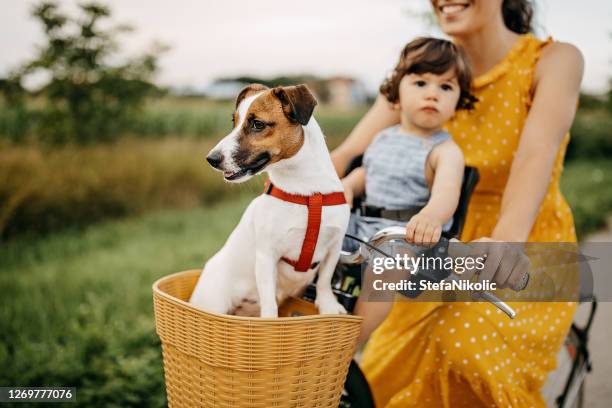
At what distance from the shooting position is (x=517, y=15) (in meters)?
2.78

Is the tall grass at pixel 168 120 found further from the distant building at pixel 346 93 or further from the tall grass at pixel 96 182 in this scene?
the distant building at pixel 346 93

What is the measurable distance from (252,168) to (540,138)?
4.04 feet

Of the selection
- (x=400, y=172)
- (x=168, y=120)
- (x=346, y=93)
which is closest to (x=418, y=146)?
(x=400, y=172)

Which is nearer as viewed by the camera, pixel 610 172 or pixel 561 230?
pixel 561 230

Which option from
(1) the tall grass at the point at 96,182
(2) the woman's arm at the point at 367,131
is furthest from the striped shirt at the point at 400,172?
(1) the tall grass at the point at 96,182

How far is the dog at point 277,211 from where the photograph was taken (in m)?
1.76

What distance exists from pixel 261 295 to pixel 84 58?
703 cm

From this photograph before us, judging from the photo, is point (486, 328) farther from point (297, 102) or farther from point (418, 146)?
point (297, 102)

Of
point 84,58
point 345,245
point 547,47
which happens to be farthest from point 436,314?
point 84,58

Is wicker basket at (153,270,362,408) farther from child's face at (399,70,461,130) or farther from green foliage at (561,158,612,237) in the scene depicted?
green foliage at (561,158,612,237)

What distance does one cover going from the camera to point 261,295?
73.8 inches

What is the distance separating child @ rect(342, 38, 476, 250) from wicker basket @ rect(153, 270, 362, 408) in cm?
58

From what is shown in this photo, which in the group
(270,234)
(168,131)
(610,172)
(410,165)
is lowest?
(610,172)

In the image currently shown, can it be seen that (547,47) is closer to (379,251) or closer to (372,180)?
(372,180)
